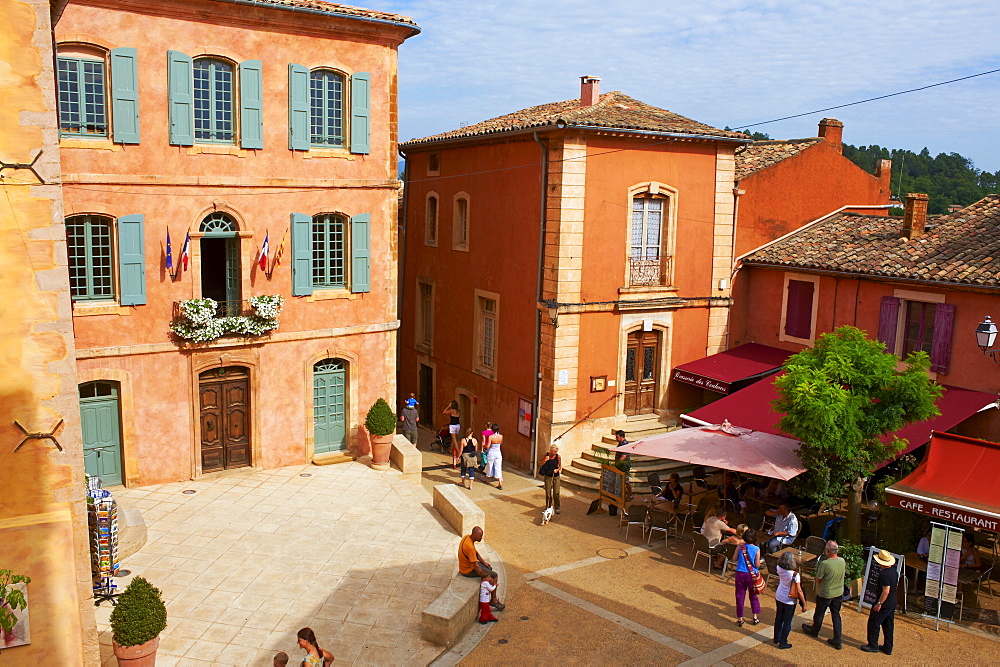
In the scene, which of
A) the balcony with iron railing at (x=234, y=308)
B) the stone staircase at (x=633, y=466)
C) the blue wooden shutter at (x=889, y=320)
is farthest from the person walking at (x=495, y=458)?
the blue wooden shutter at (x=889, y=320)

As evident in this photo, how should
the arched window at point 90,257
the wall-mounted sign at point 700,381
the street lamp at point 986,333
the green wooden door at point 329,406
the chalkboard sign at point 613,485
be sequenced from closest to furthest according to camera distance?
the street lamp at point 986,333 < the arched window at point 90,257 < the chalkboard sign at point 613,485 < the green wooden door at point 329,406 < the wall-mounted sign at point 700,381

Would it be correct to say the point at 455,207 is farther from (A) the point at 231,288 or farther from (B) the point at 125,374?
(B) the point at 125,374

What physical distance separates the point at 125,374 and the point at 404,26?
9167mm

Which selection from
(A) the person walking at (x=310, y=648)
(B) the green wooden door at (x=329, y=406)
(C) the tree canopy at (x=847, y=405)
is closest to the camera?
(A) the person walking at (x=310, y=648)

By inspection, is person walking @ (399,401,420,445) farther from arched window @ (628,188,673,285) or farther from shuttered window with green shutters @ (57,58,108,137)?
shuttered window with green shutters @ (57,58,108,137)

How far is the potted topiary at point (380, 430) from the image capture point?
18.3m

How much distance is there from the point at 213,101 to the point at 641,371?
12.1 m

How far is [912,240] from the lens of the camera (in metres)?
19.8

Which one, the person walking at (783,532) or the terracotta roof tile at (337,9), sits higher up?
the terracotta roof tile at (337,9)

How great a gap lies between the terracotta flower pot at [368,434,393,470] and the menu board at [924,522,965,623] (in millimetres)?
10676

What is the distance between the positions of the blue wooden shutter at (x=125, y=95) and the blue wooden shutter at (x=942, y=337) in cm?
1652

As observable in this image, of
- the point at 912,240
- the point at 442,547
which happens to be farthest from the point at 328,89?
the point at 912,240

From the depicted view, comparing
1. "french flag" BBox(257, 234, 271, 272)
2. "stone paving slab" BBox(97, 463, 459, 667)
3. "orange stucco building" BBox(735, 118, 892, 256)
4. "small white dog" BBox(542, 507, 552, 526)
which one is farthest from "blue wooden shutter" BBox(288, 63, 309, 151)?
"orange stucco building" BBox(735, 118, 892, 256)

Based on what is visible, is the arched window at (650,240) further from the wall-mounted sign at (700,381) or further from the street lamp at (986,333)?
the street lamp at (986,333)
